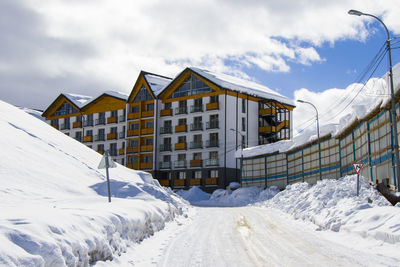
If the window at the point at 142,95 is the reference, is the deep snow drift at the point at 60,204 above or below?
below

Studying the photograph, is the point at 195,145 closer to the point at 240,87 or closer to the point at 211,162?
the point at 211,162

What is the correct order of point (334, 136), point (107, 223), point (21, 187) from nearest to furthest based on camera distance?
point (107, 223), point (21, 187), point (334, 136)

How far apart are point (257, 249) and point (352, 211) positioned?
629 cm

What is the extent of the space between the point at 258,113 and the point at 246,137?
4659mm

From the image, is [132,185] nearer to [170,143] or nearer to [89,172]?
[89,172]

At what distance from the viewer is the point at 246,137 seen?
57.2 meters

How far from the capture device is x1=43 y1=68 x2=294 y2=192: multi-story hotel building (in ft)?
184

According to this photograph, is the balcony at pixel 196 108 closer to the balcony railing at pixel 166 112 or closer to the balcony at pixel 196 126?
the balcony at pixel 196 126

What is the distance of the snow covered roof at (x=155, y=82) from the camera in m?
63.2

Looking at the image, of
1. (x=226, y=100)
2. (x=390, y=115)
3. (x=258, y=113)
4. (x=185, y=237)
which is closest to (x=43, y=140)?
(x=185, y=237)

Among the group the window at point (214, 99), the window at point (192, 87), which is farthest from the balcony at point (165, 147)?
the window at point (214, 99)

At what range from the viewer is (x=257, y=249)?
1189cm

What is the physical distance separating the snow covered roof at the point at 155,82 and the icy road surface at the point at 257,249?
47.7m

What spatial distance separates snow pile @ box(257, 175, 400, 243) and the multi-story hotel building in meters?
28.7
